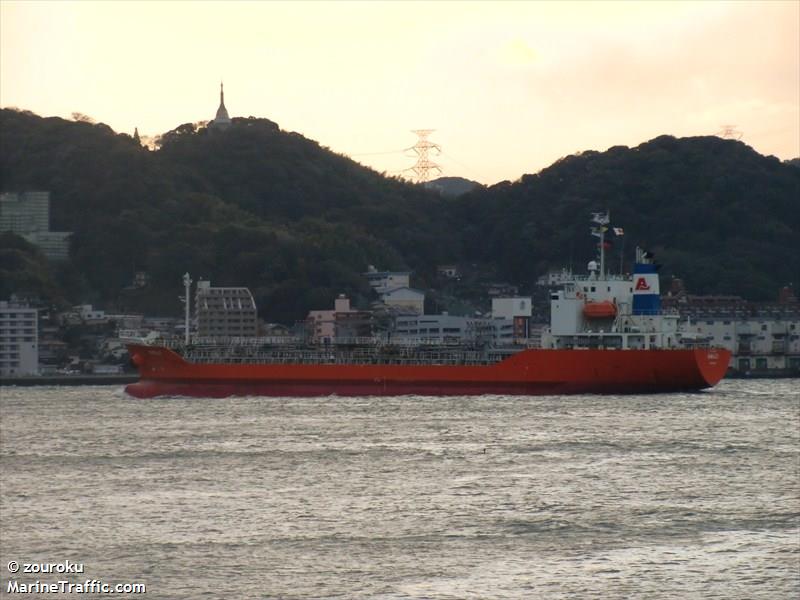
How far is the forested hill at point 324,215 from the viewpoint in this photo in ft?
335

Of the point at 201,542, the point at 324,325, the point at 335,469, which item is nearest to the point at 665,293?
the point at 324,325

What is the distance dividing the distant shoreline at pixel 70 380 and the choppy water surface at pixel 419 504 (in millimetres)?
33195

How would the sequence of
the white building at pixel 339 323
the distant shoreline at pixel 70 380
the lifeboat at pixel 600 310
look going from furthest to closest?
the white building at pixel 339 323, the distant shoreline at pixel 70 380, the lifeboat at pixel 600 310

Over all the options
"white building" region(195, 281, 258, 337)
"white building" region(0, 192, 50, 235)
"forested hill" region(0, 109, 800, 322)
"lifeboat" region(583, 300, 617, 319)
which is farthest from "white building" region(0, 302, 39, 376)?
"lifeboat" region(583, 300, 617, 319)

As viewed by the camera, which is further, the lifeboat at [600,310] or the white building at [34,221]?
the white building at [34,221]

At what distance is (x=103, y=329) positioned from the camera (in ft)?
295

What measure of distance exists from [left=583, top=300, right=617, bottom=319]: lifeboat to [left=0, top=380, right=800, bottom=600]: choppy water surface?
7.23 m

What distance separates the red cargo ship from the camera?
47969mm

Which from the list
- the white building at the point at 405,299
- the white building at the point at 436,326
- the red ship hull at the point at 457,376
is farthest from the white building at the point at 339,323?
the red ship hull at the point at 457,376

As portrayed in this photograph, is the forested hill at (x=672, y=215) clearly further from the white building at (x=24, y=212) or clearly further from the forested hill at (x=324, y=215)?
the white building at (x=24, y=212)

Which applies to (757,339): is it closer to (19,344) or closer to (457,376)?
(457,376)

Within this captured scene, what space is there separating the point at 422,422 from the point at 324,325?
1821 inches

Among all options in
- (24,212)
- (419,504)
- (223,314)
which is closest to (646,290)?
(419,504)

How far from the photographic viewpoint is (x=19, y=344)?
3255 inches
